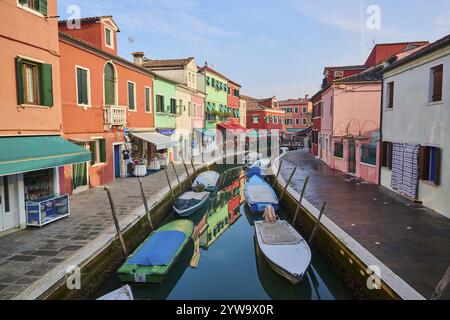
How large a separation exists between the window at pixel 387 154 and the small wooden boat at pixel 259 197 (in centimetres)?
558

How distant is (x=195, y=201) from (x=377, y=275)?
10.0 m

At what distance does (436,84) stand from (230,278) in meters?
9.92

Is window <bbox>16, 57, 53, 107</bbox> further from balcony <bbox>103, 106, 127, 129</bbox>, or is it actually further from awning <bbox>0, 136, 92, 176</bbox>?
balcony <bbox>103, 106, 127, 129</bbox>

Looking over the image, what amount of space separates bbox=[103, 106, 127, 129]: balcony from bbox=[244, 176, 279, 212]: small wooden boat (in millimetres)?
7741

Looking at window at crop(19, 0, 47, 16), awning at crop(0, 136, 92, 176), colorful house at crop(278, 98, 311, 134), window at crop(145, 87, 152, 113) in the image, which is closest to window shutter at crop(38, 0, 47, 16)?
window at crop(19, 0, 47, 16)

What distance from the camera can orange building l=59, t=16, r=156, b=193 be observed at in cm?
1408

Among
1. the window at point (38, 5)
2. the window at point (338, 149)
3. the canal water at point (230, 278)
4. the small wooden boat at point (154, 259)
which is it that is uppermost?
the window at point (38, 5)

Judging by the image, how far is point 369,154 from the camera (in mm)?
18297

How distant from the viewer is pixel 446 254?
7891 millimetres

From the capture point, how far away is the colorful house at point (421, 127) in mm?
11055

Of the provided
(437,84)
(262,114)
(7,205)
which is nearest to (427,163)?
(437,84)

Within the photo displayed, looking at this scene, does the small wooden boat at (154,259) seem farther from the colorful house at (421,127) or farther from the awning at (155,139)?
the awning at (155,139)

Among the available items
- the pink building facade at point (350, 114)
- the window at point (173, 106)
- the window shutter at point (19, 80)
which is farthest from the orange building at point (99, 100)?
the pink building facade at point (350, 114)
